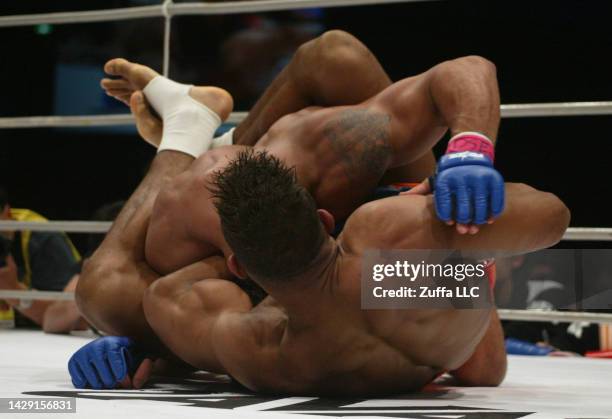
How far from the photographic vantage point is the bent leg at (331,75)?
188 centimetres

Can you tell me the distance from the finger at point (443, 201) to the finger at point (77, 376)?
67 cm

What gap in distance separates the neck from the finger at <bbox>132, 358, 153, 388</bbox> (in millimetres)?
373

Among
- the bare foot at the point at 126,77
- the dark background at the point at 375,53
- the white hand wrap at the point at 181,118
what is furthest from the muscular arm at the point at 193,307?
the dark background at the point at 375,53

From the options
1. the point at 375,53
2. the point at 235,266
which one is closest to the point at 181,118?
the point at 235,266

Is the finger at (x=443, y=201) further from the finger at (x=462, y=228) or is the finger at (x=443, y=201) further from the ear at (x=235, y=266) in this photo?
the ear at (x=235, y=266)

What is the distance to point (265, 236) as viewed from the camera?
114cm

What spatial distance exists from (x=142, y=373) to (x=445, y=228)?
0.60m

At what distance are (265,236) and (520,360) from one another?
1.21 metres

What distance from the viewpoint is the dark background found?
3559mm

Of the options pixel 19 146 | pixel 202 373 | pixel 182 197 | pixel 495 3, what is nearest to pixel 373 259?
pixel 182 197

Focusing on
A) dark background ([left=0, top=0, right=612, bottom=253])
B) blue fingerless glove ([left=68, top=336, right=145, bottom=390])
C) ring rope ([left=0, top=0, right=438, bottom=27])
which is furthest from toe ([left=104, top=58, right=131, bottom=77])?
dark background ([left=0, top=0, right=612, bottom=253])

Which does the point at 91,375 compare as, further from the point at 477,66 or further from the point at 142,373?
the point at 477,66

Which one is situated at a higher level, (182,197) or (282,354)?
(182,197)

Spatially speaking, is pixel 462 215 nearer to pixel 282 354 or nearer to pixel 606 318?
pixel 282 354
